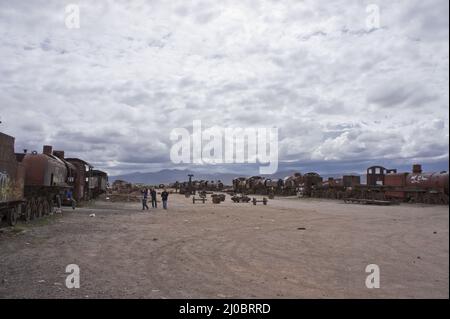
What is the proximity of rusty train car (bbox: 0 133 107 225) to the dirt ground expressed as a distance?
1433 millimetres

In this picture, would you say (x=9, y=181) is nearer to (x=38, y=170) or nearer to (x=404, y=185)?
(x=38, y=170)

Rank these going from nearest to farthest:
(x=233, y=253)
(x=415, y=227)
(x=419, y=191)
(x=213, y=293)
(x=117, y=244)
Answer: (x=213, y=293) < (x=233, y=253) < (x=117, y=244) < (x=415, y=227) < (x=419, y=191)

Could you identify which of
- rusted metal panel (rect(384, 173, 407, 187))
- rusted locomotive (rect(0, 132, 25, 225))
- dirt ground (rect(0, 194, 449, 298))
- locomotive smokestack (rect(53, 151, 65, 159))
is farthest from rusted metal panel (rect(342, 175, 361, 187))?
rusted locomotive (rect(0, 132, 25, 225))

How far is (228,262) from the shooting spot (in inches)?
377

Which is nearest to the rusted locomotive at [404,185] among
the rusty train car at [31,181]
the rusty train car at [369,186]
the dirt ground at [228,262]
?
the rusty train car at [369,186]

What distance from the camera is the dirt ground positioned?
6.74 m

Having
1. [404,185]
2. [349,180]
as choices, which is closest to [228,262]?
[404,185]

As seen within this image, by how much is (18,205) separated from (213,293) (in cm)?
1312

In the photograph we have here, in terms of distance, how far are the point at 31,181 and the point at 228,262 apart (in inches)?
592
